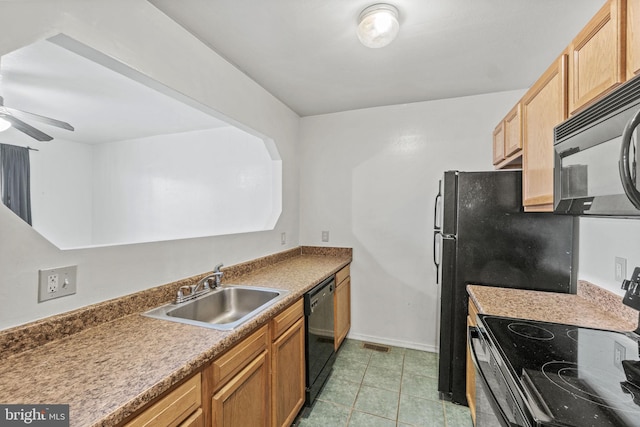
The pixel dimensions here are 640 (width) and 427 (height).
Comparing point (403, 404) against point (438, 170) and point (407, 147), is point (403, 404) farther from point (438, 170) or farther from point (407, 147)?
point (407, 147)

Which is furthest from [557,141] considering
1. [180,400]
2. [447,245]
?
[180,400]

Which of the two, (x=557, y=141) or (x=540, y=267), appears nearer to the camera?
(x=557, y=141)

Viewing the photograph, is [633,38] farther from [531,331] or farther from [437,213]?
[437,213]

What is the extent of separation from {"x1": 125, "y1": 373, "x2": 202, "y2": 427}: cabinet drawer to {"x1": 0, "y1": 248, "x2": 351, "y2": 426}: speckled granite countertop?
5 centimetres

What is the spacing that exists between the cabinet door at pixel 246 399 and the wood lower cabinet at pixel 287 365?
7 centimetres

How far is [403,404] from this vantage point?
190cm

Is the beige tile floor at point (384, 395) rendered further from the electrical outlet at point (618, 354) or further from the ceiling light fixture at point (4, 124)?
the ceiling light fixture at point (4, 124)

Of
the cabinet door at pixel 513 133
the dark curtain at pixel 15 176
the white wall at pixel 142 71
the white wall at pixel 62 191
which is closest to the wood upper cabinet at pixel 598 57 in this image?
the cabinet door at pixel 513 133

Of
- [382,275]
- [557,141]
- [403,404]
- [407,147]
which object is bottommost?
[403,404]

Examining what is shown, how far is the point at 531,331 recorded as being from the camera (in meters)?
1.21

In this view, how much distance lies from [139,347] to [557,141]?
192 cm

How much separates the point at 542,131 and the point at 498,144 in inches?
34.2

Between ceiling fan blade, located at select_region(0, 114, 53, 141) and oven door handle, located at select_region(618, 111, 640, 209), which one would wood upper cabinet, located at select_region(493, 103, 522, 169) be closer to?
oven door handle, located at select_region(618, 111, 640, 209)
